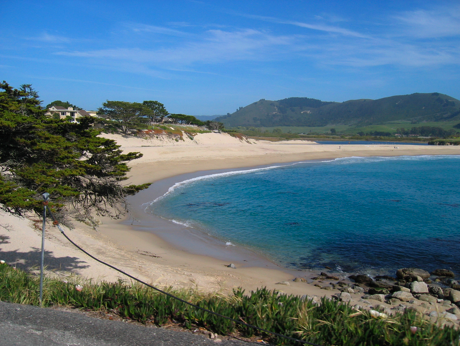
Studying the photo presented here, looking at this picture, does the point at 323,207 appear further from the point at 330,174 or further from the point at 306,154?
the point at 306,154

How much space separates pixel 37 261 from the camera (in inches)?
326

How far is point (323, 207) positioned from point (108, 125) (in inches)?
1340

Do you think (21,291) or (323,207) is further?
(323,207)

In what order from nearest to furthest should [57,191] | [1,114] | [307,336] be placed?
[307,336] < [57,191] < [1,114]

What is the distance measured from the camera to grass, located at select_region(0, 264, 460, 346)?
4383mm

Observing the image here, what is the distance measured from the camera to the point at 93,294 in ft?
18.5

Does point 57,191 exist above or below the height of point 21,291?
above

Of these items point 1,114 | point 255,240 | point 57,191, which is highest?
point 1,114

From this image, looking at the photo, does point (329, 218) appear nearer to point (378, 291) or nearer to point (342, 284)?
point (342, 284)

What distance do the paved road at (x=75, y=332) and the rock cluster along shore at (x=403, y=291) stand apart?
12.4ft

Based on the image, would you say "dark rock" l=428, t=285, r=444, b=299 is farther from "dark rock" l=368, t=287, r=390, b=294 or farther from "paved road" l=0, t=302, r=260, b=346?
"paved road" l=0, t=302, r=260, b=346

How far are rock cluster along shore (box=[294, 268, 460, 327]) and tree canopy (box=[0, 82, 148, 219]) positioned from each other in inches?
231

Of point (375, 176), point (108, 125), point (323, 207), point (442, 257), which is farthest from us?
point (108, 125)

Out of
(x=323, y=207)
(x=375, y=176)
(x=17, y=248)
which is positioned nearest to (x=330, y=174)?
(x=375, y=176)
